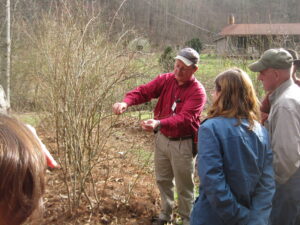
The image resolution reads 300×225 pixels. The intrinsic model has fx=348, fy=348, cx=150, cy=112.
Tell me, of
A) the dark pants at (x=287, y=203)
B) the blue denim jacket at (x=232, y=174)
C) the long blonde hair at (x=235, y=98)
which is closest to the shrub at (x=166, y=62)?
the dark pants at (x=287, y=203)

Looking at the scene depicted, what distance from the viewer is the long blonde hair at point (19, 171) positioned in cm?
95

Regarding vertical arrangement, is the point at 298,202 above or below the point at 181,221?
above

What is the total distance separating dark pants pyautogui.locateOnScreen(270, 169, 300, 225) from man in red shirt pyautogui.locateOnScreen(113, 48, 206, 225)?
92 centimetres

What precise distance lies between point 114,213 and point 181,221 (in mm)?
758

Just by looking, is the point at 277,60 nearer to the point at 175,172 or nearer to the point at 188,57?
the point at 188,57

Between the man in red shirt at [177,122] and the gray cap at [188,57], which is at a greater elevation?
the gray cap at [188,57]

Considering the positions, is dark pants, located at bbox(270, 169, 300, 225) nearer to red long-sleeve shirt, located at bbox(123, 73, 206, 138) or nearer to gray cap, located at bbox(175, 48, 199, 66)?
red long-sleeve shirt, located at bbox(123, 73, 206, 138)

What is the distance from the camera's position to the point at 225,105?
88.6 inches

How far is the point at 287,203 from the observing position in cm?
276

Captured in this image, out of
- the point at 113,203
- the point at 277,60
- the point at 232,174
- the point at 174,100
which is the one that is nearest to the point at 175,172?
the point at 174,100

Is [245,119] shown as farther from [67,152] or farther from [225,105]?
[67,152]

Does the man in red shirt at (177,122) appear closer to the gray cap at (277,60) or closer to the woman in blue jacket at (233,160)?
the gray cap at (277,60)

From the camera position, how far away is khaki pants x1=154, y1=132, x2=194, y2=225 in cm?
342

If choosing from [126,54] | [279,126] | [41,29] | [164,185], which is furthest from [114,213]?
[41,29]
